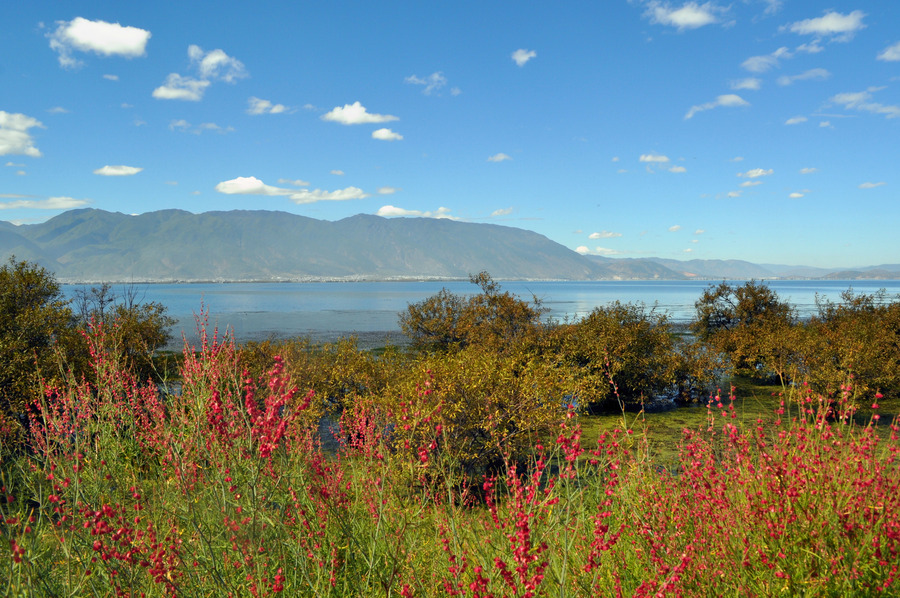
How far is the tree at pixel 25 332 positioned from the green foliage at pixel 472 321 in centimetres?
1751

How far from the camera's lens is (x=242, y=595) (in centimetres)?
360

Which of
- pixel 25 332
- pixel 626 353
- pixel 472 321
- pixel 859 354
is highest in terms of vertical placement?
pixel 25 332


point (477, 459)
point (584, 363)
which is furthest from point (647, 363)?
point (477, 459)

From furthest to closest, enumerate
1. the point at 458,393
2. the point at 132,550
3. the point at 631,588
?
1. the point at 458,393
2. the point at 631,588
3. the point at 132,550

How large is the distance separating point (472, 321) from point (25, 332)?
20.5 m

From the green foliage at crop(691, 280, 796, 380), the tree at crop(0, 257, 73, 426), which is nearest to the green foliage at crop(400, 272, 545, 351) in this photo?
the green foliage at crop(691, 280, 796, 380)

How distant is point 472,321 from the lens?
99.7ft

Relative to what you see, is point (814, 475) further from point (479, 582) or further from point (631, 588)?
point (479, 582)

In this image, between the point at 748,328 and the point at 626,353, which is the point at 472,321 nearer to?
the point at 626,353

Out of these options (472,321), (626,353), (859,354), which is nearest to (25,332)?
(472,321)

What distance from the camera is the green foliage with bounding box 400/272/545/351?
29156 mm

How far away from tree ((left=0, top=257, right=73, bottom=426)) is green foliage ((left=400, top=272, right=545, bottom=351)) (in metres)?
17.5

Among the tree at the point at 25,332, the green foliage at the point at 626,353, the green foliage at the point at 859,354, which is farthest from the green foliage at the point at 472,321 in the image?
the tree at the point at 25,332

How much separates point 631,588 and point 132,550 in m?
4.17
